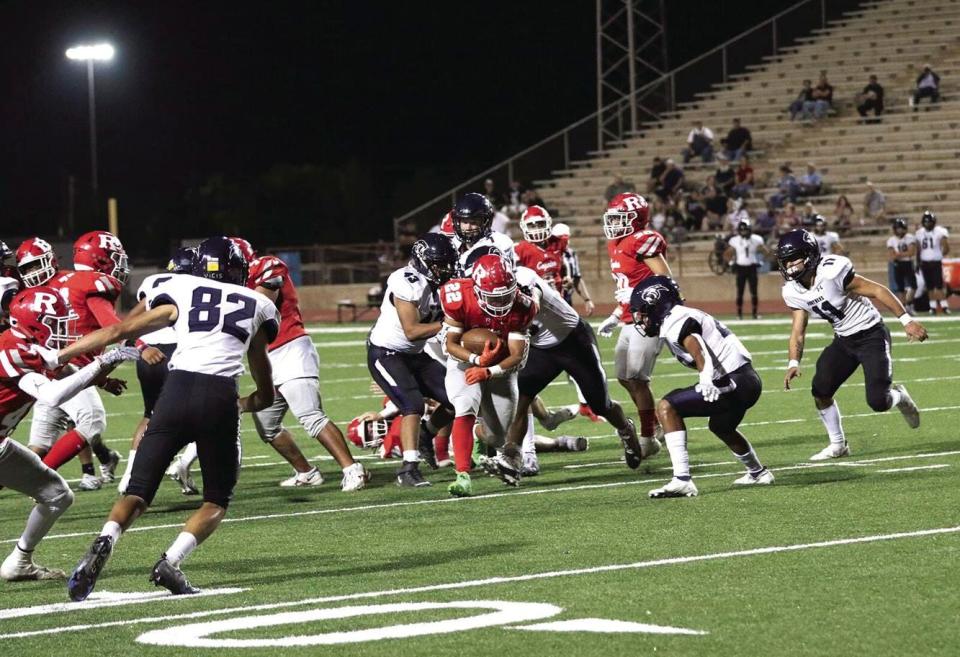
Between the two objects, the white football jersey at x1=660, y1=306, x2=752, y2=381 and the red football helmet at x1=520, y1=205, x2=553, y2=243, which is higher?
the red football helmet at x1=520, y1=205, x2=553, y2=243

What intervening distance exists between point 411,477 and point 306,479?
31.2 inches

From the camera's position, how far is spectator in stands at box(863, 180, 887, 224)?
103 ft

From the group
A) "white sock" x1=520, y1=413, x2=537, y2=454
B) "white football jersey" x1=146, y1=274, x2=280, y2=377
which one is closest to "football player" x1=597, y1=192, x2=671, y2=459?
"white sock" x1=520, y1=413, x2=537, y2=454

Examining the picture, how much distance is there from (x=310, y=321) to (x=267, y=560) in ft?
88.5

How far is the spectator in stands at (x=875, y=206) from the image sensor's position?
3150 centimetres

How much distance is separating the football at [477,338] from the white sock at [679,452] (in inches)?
49.2

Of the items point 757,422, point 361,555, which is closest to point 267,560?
point 361,555

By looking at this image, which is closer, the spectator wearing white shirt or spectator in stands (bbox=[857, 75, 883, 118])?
the spectator wearing white shirt

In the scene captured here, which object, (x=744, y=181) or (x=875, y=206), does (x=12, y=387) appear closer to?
(x=875, y=206)

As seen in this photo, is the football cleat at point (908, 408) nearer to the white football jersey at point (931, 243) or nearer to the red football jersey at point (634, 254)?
the red football jersey at point (634, 254)

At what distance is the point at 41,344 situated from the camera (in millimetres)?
9617

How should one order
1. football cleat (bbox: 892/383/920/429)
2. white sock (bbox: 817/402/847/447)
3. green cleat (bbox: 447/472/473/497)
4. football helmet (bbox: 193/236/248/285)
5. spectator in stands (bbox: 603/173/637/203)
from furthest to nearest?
1. spectator in stands (bbox: 603/173/637/203)
2. football cleat (bbox: 892/383/920/429)
3. white sock (bbox: 817/402/847/447)
4. green cleat (bbox: 447/472/473/497)
5. football helmet (bbox: 193/236/248/285)

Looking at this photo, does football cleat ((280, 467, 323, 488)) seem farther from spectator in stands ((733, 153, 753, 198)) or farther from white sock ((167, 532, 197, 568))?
spectator in stands ((733, 153, 753, 198))

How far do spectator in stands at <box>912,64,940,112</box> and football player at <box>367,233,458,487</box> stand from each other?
82.8 feet
